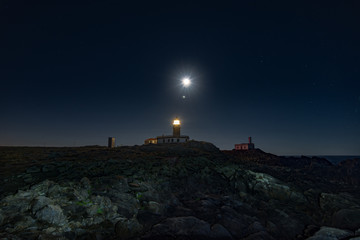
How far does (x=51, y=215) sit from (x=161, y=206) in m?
8.24

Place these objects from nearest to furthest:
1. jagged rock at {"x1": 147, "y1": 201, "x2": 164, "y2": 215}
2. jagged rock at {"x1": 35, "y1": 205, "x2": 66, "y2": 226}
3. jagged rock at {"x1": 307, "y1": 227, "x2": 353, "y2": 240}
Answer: jagged rock at {"x1": 35, "y1": 205, "x2": 66, "y2": 226} < jagged rock at {"x1": 307, "y1": 227, "x2": 353, "y2": 240} < jagged rock at {"x1": 147, "y1": 201, "x2": 164, "y2": 215}

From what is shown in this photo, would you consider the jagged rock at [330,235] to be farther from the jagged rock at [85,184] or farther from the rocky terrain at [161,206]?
the jagged rock at [85,184]

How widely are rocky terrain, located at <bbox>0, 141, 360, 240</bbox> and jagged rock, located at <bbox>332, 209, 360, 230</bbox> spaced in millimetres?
73

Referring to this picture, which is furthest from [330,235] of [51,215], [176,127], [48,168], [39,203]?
[176,127]

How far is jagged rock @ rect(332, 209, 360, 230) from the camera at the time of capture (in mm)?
15688

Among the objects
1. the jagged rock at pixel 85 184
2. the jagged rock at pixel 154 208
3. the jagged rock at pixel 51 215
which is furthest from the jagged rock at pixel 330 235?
the jagged rock at pixel 85 184

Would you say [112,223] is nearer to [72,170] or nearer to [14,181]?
[72,170]

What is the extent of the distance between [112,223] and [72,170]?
1130 centimetres

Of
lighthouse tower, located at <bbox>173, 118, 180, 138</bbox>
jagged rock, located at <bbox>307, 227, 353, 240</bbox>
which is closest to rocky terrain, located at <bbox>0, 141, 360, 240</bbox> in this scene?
jagged rock, located at <bbox>307, 227, 353, 240</bbox>

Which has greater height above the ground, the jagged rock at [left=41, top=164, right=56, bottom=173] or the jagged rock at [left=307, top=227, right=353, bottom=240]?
the jagged rock at [left=41, top=164, right=56, bottom=173]

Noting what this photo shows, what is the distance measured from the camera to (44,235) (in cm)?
1011

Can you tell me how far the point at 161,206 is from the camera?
1586 centimetres

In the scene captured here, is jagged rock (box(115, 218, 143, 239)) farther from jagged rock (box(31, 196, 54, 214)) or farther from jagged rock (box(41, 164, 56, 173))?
jagged rock (box(41, 164, 56, 173))

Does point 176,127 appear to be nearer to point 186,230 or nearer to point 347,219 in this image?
point 347,219
